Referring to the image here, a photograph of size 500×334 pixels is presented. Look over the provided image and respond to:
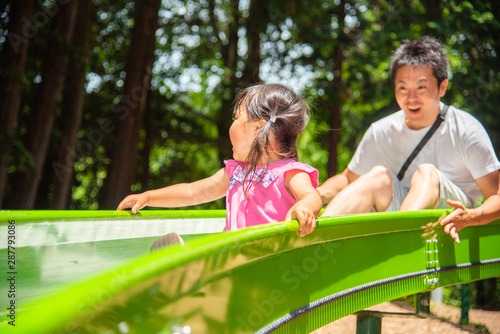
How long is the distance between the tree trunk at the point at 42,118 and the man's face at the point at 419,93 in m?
6.08

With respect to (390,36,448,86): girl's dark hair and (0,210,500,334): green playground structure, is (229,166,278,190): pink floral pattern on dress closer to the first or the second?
(0,210,500,334): green playground structure

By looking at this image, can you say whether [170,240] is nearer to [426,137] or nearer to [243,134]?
[243,134]

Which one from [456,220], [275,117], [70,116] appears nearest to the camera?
[275,117]

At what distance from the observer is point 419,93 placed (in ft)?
11.5

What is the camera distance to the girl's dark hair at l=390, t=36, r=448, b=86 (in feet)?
11.5

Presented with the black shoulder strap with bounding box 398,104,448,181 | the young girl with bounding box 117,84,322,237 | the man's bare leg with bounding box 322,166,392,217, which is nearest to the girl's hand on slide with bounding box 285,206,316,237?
the young girl with bounding box 117,84,322,237

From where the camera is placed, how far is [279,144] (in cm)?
244

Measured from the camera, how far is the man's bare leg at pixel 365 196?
296 cm

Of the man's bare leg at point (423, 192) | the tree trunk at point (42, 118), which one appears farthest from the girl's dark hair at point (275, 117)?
the tree trunk at point (42, 118)

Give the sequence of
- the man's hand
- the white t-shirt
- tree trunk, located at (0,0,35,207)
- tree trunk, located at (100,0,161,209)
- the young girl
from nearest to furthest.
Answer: the young girl
the man's hand
the white t-shirt
tree trunk, located at (0,0,35,207)
tree trunk, located at (100,0,161,209)

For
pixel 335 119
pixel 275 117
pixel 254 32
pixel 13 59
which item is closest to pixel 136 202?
pixel 275 117

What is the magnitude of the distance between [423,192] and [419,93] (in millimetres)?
782

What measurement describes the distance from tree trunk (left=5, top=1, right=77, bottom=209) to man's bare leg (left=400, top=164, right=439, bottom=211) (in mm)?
6337

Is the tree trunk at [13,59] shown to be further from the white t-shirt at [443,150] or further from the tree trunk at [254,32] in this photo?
the white t-shirt at [443,150]
